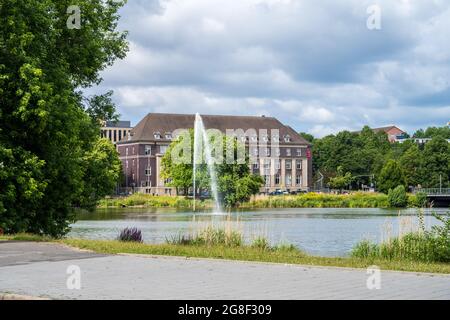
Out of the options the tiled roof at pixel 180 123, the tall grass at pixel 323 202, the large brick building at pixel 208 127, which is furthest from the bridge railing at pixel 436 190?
the tiled roof at pixel 180 123

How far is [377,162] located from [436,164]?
25.4 metres

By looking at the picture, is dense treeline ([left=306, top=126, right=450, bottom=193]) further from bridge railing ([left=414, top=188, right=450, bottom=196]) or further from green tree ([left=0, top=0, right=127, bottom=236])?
green tree ([left=0, top=0, right=127, bottom=236])

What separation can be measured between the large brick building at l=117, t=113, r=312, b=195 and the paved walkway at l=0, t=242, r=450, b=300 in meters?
131

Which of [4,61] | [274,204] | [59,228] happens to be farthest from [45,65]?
[274,204]

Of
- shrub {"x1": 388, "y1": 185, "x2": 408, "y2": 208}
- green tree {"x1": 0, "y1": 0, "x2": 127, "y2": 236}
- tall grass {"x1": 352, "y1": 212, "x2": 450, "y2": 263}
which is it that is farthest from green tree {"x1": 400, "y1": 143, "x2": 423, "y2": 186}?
tall grass {"x1": 352, "y1": 212, "x2": 450, "y2": 263}

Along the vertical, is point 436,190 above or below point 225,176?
below

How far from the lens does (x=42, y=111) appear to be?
23.4 m

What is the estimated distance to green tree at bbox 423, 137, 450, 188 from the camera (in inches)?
5285

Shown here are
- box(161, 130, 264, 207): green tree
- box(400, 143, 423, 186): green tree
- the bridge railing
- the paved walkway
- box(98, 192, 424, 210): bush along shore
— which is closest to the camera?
the paved walkway

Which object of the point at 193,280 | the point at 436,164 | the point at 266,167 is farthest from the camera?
the point at 266,167

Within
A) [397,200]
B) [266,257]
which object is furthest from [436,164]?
[266,257]

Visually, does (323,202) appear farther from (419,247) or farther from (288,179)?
(419,247)

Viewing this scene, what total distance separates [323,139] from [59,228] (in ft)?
529
